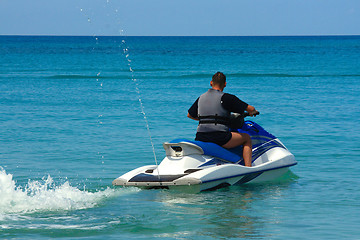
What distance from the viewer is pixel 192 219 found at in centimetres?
720

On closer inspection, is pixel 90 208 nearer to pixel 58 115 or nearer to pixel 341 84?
pixel 58 115

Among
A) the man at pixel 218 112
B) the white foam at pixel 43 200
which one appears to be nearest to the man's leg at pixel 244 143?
the man at pixel 218 112

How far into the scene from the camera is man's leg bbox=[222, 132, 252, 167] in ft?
28.5

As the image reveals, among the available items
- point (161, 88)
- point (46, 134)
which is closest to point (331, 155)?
point (46, 134)

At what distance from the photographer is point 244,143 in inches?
348

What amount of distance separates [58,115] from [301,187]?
10.5m

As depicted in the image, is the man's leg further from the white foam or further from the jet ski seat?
the white foam

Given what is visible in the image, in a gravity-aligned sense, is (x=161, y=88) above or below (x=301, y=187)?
above

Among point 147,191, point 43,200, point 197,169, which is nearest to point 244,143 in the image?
point 197,169

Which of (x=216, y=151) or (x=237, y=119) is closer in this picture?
(x=216, y=151)

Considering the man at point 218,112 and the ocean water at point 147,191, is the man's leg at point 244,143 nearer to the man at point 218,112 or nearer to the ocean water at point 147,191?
the man at point 218,112

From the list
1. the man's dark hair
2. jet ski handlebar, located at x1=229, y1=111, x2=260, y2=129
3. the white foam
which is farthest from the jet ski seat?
the white foam

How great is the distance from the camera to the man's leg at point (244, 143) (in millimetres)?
8672

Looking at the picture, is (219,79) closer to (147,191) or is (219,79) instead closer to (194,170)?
(194,170)
